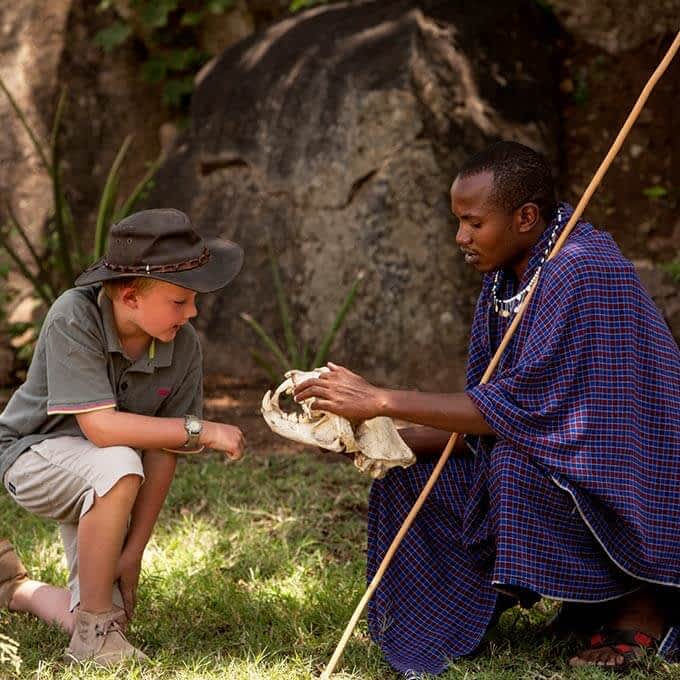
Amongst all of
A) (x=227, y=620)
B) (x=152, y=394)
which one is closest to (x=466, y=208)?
(x=152, y=394)

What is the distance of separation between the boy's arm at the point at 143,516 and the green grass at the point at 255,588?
0.15 metres

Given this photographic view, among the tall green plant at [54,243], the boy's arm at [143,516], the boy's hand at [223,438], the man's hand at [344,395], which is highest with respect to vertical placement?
the man's hand at [344,395]

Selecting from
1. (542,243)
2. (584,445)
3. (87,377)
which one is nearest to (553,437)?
(584,445)

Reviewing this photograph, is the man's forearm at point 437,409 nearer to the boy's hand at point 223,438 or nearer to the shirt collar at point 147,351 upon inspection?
the boy's hand at point 223,438

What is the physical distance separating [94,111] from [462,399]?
201 inches

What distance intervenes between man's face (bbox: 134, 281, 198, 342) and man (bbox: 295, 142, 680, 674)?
1.39 feet

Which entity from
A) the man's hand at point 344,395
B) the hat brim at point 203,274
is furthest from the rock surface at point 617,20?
the man's hand at point 344,395

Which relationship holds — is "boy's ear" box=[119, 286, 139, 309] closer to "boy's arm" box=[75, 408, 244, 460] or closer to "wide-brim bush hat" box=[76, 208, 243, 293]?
"wide-brim bush hat" box=[76, 208, 243, 293]

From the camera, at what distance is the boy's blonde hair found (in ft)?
11.0

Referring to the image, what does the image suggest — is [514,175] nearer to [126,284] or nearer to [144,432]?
[126,284]

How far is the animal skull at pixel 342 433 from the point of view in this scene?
326cm

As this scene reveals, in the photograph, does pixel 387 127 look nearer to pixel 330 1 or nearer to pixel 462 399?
pixel 330 1

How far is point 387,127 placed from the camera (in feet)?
20.4

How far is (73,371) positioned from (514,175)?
52.5 inches
